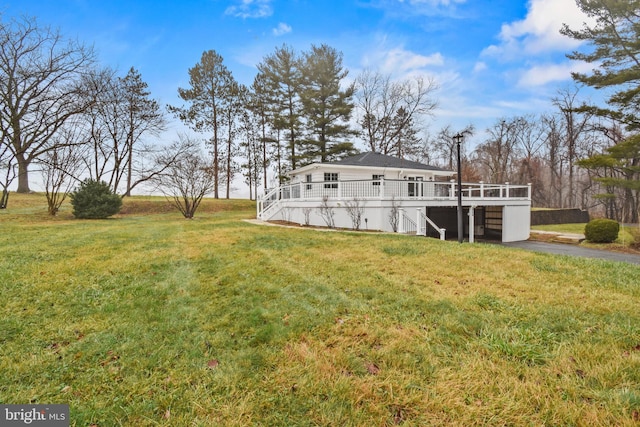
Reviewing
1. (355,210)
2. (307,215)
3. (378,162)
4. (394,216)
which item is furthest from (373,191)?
(378,162)

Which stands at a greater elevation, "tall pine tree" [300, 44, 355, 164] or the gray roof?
"tall pine tree" [300, 44, 355, 164]

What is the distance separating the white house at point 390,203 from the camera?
11.7 metres

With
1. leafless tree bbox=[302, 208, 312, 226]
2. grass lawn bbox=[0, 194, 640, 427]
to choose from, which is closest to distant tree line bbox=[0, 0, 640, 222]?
leafless tree bbox=[302, 208, 312, 226]

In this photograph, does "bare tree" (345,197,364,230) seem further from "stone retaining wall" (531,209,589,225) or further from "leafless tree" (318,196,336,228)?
"stone retaining wall" (531,209,589,225)

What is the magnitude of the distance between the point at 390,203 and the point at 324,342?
941cm

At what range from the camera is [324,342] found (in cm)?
270

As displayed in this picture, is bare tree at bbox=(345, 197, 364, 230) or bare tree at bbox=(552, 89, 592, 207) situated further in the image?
bare tree at bbox=(552, 89, 592, 207)

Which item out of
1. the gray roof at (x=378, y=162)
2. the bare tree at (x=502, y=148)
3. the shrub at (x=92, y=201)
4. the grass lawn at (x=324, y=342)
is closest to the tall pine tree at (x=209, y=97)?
the shrub at (x=92, y=201)

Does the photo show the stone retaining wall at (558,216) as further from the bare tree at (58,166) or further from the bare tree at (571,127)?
the bare tree at (58,166)

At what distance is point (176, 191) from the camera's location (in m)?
17.0

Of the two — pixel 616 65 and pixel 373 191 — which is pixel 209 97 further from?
pixel 616 65

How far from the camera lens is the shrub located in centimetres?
1570

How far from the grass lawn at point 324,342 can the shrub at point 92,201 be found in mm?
12604

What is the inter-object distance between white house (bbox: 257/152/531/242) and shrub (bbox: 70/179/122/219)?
336 inches
